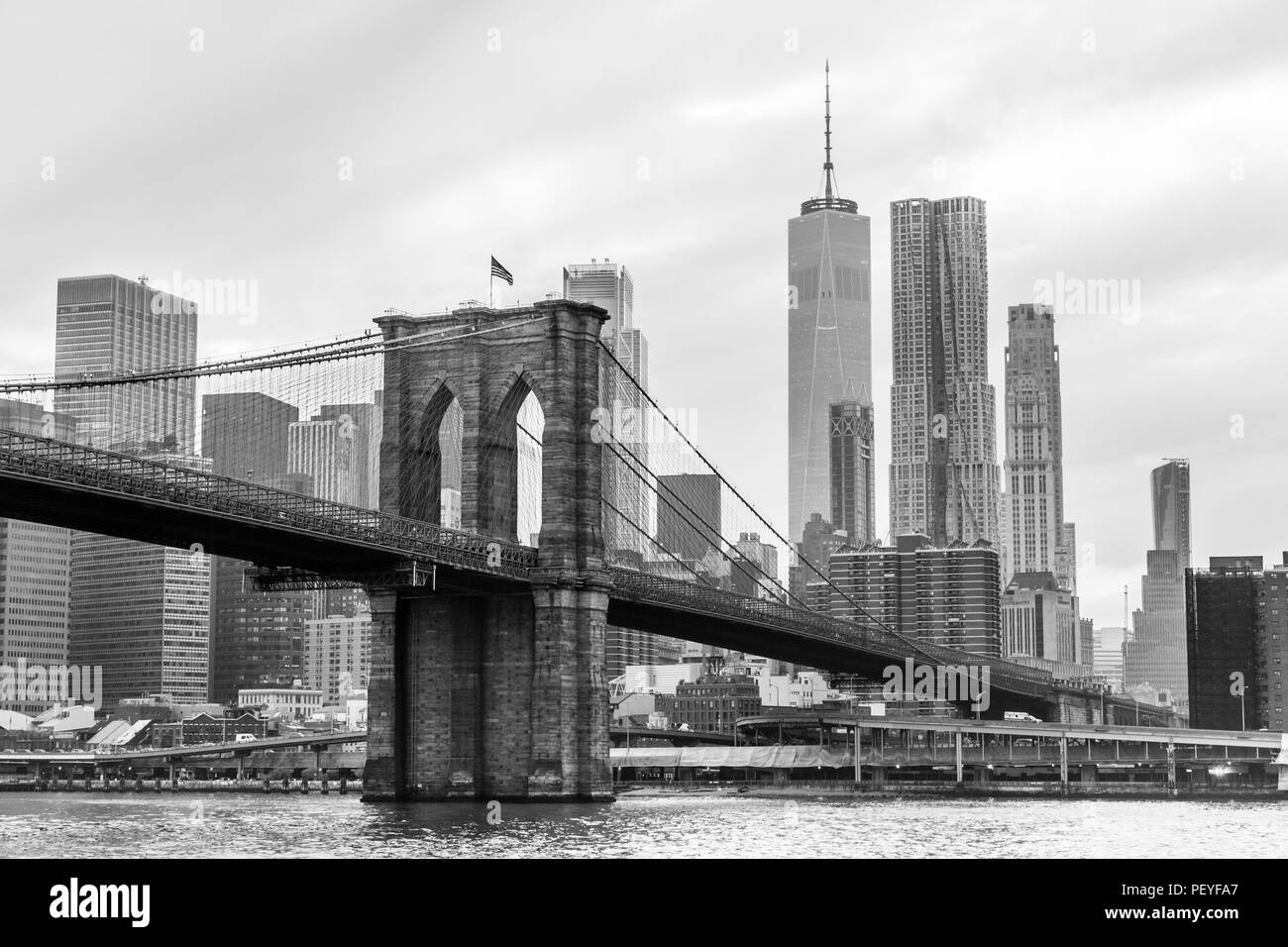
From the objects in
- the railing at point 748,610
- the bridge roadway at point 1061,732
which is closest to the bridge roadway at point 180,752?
the bridge roadway at point 1061,732

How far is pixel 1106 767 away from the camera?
139000 millimetres

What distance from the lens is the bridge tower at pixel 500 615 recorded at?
80.8 meters

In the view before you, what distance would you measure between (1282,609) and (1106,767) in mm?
51566

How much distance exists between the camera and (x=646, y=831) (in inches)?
2454

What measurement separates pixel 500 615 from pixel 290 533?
16485 mm

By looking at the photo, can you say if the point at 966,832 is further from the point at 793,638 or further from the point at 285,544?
the point at 793,638

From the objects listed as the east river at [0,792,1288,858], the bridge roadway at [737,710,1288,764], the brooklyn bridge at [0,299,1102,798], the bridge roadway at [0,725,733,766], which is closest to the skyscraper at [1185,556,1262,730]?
the bridge roadway at [737,710,1288,764]

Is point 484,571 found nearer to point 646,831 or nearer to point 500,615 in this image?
point 500,615

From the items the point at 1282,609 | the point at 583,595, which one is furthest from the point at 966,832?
the point at 1282,609

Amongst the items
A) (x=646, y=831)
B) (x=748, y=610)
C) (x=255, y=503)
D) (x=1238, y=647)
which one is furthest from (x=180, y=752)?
(x=1238, y=647)

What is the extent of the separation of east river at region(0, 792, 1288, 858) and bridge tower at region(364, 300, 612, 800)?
2687 mm

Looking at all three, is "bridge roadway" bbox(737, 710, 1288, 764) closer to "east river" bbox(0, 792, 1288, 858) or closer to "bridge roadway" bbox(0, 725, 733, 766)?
"bridge roadway" bbox(0, 725, 733, 766)
